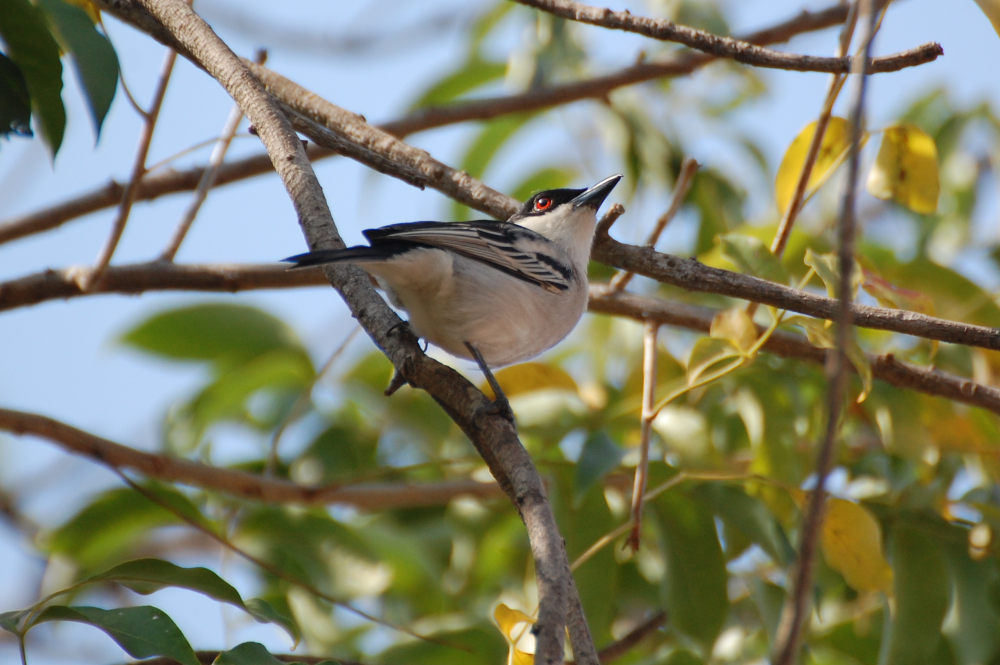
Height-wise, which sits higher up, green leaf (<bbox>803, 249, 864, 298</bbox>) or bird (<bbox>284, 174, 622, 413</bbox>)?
bird (<bbox>284, 174, 622, 413</bbox>)

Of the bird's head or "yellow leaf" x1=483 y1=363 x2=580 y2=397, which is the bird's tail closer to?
"yellow leaf" x1=483 y1=363 x2=580 y2=397

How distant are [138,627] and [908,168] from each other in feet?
9.46

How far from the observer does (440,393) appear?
263 cm

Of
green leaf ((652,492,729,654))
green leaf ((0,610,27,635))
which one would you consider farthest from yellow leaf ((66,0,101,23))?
green leaf ((652,492,729,654))

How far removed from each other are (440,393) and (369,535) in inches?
76.0

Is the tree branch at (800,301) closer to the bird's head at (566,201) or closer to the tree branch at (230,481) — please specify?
the tree branch at (230,481)

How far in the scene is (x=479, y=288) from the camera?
355 centimetres

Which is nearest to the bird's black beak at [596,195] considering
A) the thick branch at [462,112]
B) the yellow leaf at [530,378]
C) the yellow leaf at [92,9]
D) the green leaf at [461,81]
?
the thick branch at [462,112]

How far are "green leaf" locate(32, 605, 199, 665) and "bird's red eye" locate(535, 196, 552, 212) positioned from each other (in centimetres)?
312

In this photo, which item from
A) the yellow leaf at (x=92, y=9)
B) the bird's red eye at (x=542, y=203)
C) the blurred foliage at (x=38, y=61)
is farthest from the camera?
the bird's red eye at (x=542, y=203)

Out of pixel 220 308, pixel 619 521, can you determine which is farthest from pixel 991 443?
pixel 220 308

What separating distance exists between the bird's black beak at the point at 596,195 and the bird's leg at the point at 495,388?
4.60 feet

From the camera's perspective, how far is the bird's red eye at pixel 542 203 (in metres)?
4.90

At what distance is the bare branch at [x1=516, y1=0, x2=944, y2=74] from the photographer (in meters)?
2.66
